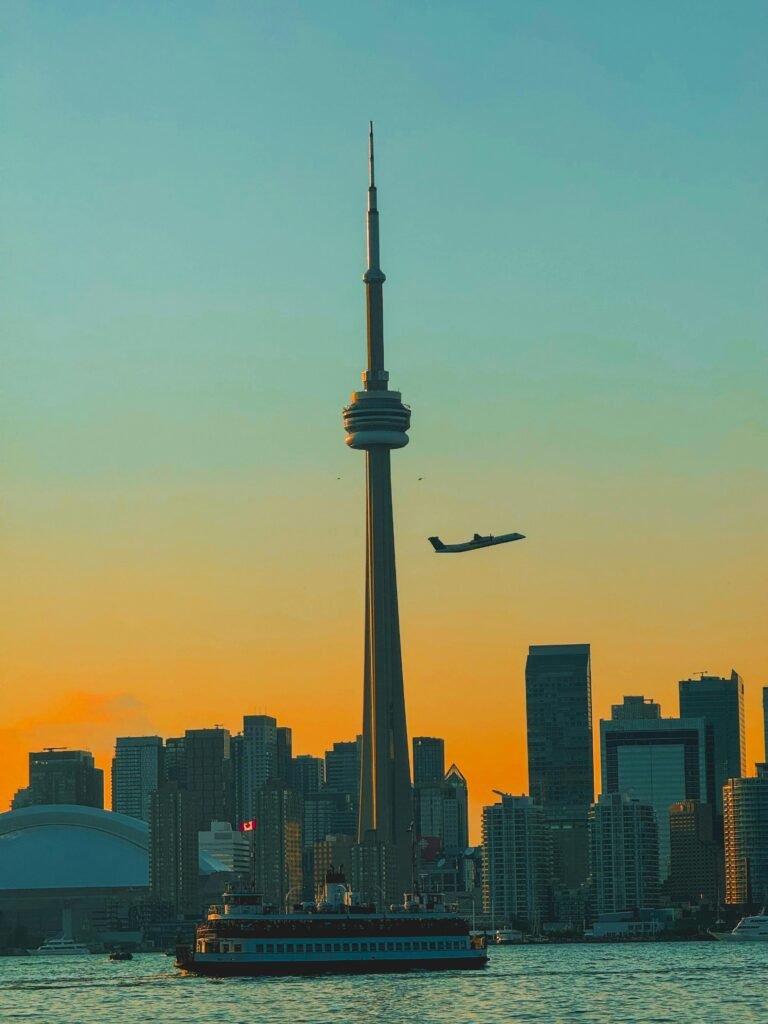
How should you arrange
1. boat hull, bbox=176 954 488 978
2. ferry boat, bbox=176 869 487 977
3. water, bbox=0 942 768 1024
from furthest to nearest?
ferry boat, bbox=176 869 487 977, boat hull, bbox=176 954 488 978, water, bbox=0 942 768 1024

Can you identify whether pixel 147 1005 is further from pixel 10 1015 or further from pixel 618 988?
pixel 618 988

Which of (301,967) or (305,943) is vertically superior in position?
(305,943)

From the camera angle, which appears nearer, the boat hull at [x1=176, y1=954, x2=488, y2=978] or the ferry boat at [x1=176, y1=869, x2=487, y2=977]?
the boat hull at [x1=176, y1=954, x2=488, y2=978]

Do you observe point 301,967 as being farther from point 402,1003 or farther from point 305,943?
point 402,1003

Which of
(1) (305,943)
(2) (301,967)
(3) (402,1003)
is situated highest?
(1) (305,943)

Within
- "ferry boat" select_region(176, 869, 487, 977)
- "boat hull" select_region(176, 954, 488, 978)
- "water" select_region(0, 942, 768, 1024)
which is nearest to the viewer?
"water" select_region(0, 942, 768, 1024)

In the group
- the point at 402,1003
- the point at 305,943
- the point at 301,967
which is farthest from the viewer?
the point at 305,943

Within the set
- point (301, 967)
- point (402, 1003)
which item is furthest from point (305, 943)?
point (402, 1003)

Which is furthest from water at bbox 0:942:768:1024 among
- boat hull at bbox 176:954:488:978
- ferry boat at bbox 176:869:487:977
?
ferry boat at bbox 176:869:487:977

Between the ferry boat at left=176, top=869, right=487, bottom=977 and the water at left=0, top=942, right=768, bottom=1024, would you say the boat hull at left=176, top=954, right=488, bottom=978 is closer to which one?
the ferry boat at left=176, top=869, right=487, bottom=977

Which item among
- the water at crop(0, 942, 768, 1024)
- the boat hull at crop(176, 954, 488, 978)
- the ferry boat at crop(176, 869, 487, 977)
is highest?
the ferry boat at crop(176, 869, 487, 977)

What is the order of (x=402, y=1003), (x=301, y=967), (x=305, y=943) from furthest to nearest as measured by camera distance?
(x=305, y=943) → (x=301, y=967) → (x=402, y=1003)

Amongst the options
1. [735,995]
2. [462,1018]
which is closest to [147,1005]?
[462,1018]
